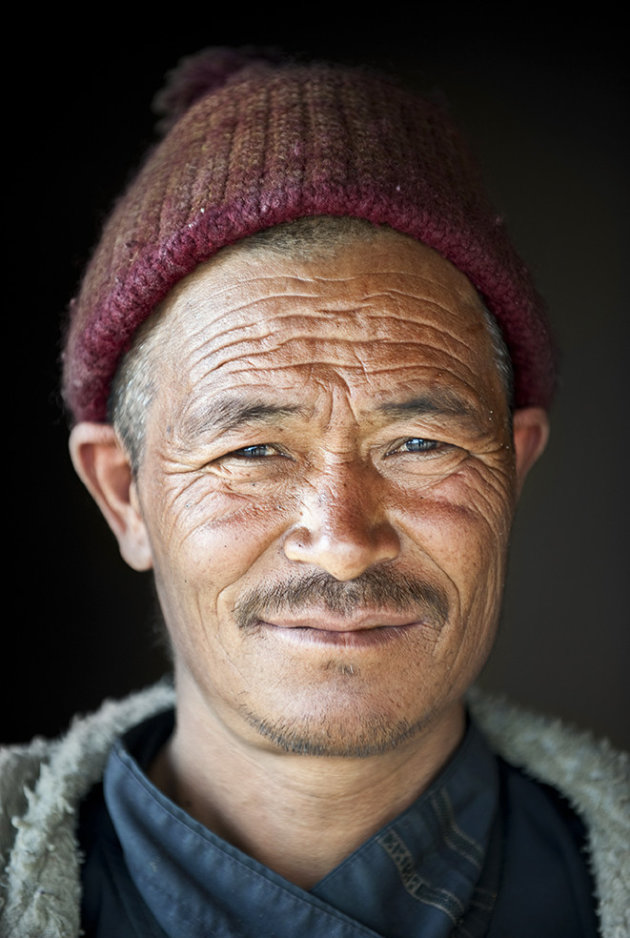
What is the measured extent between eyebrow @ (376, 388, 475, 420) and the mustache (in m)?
0.26

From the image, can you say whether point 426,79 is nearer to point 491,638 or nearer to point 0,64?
point 0,64

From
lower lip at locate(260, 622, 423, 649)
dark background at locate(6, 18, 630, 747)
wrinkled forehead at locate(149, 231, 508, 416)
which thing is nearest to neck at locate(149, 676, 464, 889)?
lower lip at locate(260, 622, 423, 649)

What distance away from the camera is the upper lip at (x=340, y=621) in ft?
5.62

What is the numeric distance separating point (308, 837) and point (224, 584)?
481 millimetres

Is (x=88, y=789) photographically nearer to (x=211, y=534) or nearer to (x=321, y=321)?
(x=211, y=534)

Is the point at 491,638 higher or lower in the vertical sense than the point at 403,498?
lower

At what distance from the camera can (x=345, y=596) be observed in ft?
5.61

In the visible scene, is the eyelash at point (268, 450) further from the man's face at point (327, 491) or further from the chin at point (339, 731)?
the chin at point (339, 731)

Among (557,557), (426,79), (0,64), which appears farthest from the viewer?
(557,557)

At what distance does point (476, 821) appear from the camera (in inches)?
75.7

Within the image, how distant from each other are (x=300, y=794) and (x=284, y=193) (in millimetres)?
1008

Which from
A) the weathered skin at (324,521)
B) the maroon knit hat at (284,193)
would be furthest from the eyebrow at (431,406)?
the maroon knit hat at (284,193)

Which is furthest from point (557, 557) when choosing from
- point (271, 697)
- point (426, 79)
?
point (271, 697)

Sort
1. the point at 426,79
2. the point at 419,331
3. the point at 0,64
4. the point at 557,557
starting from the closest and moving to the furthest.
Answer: the point at 419,331, the point at 0,64, the point at 426,79, the point at 557,557
